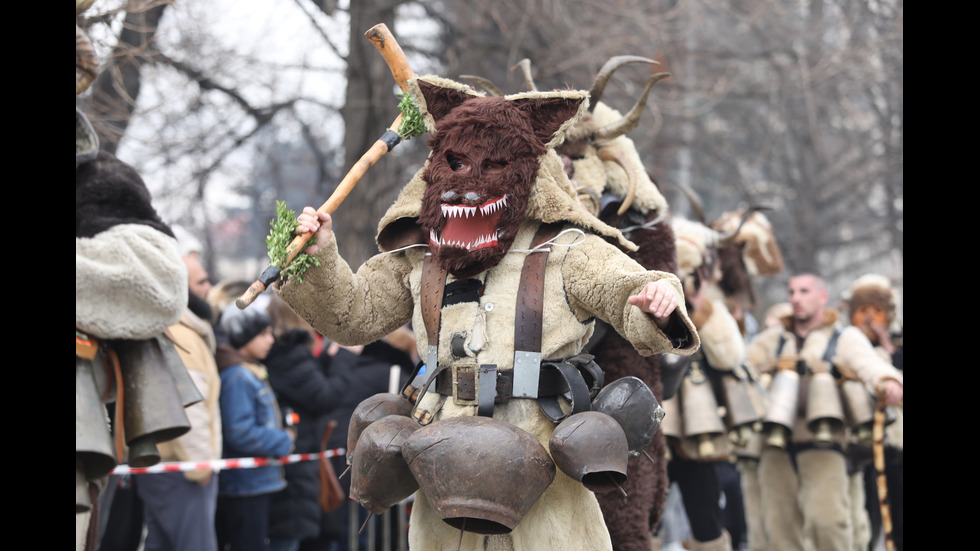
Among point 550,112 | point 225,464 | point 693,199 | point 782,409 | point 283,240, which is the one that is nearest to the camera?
point 283,240

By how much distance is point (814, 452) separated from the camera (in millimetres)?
6801

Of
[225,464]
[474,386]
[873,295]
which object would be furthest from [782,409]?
[474,386]

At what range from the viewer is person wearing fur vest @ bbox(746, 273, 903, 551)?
6.63m

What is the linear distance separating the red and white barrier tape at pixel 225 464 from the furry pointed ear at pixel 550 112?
8.33 ft

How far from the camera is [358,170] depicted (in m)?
3.44

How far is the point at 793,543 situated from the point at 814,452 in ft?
2.27

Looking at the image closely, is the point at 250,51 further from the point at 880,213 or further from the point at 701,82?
the point at 880,213

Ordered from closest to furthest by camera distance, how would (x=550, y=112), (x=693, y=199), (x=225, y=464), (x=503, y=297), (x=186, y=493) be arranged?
(x=503, y=297)
(x=550, y=112)
(x=186, y=493)
(x=225, y=464)
(x=693, y=199)

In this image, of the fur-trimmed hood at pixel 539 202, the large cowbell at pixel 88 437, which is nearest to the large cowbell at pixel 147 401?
the large cowbell at pixel 88 437

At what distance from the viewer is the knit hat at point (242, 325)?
20.1 feet

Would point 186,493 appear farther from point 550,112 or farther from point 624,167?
point 550,112

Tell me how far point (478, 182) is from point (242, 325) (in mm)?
3251

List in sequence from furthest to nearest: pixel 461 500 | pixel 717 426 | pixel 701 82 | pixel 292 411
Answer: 1. pixel 701 82
2. pixel 292 411
3. pixel 717 426
4. pixel 461 500
